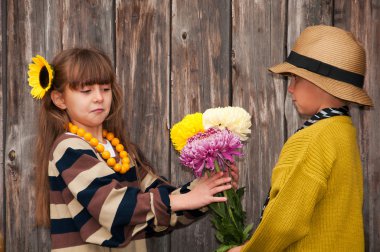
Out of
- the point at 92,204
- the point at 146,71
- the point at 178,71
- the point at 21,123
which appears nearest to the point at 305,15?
the point at 178,71

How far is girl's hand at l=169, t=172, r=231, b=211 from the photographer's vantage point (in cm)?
204

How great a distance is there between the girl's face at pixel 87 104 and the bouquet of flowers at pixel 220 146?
0.37m

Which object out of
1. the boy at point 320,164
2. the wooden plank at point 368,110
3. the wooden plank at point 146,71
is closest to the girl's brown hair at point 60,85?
the wooden plank at point 146,71

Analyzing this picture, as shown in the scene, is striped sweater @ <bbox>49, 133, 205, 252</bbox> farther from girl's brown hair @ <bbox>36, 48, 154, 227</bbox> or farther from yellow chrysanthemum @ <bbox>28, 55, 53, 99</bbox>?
yellow chrysanthemum @ <bbox>28, 55, 53, 99</bbox>

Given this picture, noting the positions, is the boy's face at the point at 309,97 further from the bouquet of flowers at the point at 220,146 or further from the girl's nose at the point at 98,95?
the girl's nose at the point at 98,95

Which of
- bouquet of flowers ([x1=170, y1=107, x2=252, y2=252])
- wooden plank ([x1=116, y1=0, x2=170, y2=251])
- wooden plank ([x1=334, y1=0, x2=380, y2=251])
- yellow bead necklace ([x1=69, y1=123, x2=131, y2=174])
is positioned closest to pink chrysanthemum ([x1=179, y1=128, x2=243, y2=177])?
bouquet of flowers ([x1=170, y1=107, x2=252, y2=252])

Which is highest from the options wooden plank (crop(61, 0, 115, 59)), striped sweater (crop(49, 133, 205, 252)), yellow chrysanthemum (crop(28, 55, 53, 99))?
wooden plank (crop(61, 0, 115, 59))

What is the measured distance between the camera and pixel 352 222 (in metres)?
1.94

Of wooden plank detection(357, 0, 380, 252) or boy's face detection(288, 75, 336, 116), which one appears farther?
wooden plank detection(357, 0, 380, 252)

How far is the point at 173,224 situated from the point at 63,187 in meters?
0.46

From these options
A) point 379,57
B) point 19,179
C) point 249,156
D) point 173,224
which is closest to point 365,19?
point 379,57

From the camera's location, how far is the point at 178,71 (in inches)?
101

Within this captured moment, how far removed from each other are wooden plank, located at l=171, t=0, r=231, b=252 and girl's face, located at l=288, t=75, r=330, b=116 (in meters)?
0.56

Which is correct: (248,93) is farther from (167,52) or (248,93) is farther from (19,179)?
(19,179)
